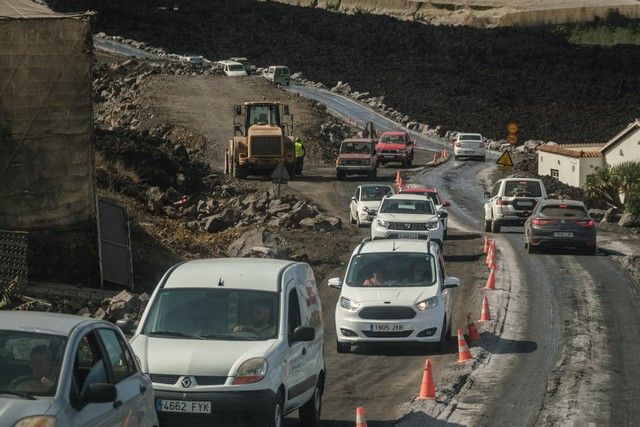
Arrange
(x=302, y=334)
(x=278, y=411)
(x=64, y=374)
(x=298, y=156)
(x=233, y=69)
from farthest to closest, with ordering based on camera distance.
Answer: (x=233, y=69) → (x=298, y=156) → (x=302, y=334) → (x=278, y=411) → (x=64, y=374)

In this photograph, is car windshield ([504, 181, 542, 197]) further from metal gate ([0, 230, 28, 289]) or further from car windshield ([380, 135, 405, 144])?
car windshield ([380, 135, 405, 144])

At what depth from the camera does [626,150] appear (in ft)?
226

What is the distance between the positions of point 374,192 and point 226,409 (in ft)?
102

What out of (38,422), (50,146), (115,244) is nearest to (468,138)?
→ (115,244)

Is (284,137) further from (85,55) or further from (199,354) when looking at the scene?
(199,354)

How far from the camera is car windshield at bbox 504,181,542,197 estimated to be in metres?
41.3

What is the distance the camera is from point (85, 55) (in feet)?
95.0

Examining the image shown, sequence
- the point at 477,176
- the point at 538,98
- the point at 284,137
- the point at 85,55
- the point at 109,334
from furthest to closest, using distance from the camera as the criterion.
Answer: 1. the point at 538,98
2. the point at 477,176
3. the point at 284,137
4. the point at 85,55
5. the point at 109,334

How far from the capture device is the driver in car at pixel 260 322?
13883mm

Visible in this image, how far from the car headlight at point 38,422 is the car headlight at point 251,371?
4113mm

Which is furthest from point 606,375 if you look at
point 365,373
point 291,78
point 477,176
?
point 291,78

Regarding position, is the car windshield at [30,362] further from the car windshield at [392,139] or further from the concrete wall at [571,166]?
the concrete wall at [571,166]

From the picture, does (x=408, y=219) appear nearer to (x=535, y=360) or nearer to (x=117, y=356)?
(x=535, y=360)

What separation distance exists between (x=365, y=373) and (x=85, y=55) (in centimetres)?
1220
